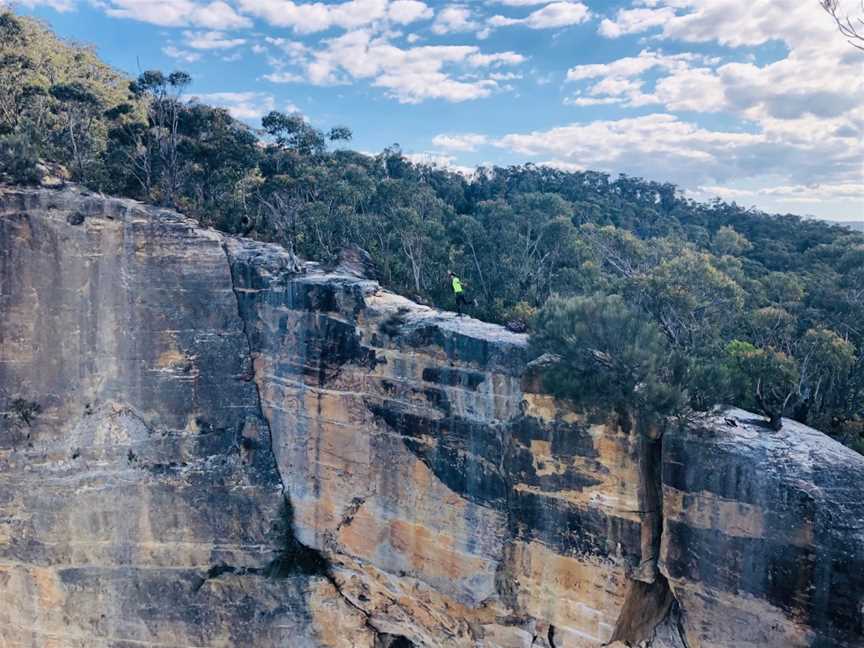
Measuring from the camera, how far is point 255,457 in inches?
679

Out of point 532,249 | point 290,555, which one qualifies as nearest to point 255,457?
point 290,555

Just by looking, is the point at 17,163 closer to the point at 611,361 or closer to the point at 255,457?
the point at 255,457

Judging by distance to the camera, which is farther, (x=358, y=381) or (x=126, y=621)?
(x=126, y=621)

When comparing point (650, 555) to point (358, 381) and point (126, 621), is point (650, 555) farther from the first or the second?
point (126, 621)

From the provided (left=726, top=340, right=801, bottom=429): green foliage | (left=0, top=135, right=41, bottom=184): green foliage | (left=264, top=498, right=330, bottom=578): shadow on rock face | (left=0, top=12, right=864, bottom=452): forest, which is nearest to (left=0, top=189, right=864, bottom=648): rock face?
(left=264, top=498, right=330, bottom=578): shadow on rock face

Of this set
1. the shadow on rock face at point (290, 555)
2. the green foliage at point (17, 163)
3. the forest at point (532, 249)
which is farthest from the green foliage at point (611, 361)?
the green foliage at point (17, 163)

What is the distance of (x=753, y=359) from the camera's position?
15.0 metres

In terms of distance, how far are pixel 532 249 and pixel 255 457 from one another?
1637 centimetres

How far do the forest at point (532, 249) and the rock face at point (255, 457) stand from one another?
1879mm

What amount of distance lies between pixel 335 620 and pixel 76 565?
7.86 m

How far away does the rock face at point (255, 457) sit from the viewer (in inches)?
541

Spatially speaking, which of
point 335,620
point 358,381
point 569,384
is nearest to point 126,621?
point 335,620

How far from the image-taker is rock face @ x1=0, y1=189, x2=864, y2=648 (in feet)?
45.1

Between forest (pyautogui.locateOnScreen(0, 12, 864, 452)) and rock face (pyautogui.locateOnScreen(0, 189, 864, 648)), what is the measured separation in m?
1.88
